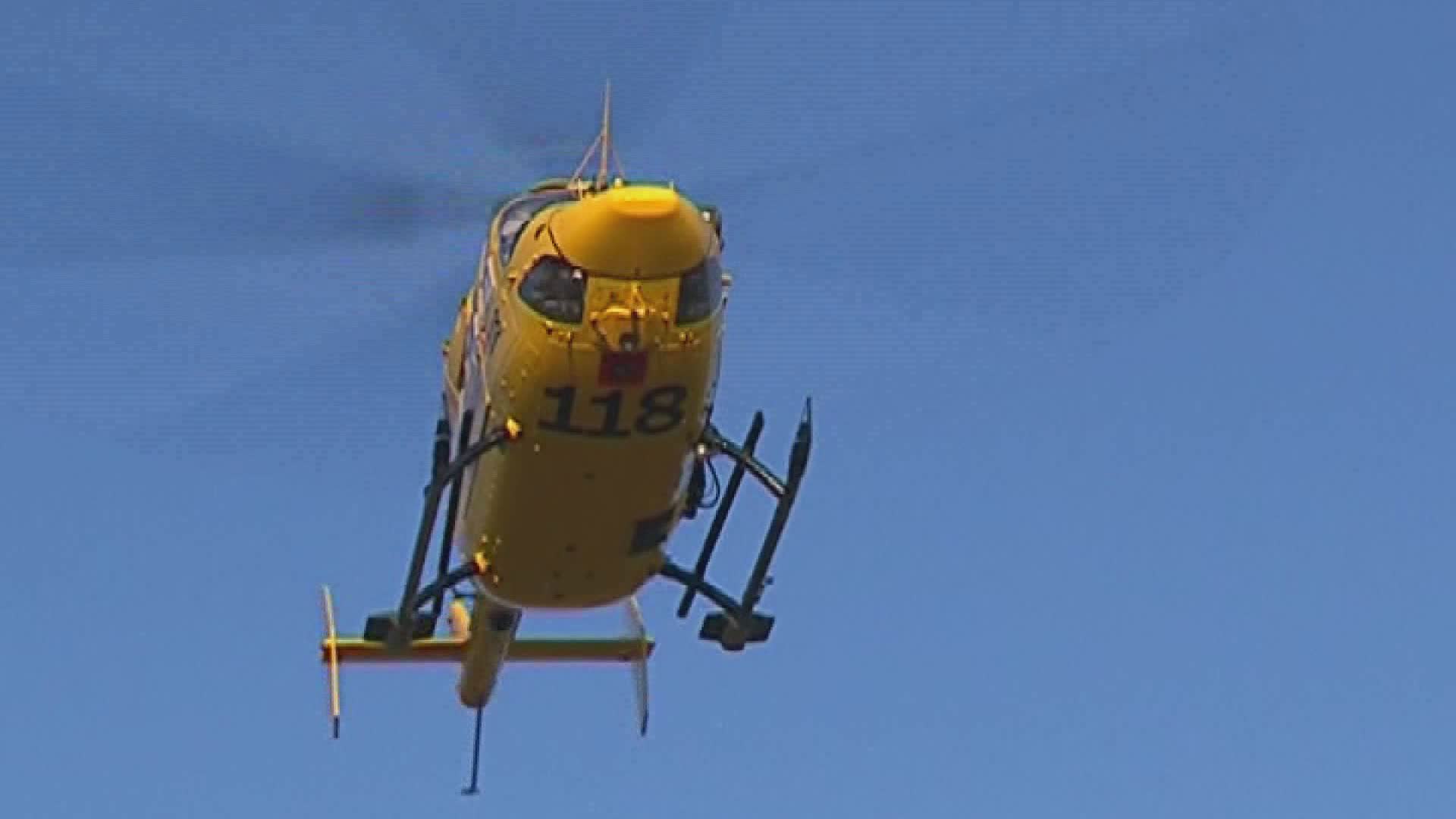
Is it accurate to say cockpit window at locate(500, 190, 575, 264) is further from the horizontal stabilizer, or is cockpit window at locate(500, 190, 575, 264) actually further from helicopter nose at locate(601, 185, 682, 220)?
the horizontal stabilizer

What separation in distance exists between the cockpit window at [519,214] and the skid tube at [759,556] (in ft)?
9.36

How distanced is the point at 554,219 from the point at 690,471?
11.7 ft

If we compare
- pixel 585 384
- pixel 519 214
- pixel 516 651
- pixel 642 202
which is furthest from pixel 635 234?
pixel 516 651

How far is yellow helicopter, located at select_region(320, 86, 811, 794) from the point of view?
33.3m

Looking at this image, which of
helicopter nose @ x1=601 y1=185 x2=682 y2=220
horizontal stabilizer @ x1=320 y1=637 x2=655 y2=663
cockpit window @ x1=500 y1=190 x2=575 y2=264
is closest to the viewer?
helicopter nose @ x1=601 y1=185 x2=682 y2=220

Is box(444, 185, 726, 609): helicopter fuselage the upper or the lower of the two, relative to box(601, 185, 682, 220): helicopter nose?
lower

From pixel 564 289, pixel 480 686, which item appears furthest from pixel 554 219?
pixel 480 686

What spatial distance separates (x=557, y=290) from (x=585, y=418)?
54.8 inches

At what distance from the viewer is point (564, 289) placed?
33.6m

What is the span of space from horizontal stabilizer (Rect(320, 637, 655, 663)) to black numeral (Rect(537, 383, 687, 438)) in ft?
23.9

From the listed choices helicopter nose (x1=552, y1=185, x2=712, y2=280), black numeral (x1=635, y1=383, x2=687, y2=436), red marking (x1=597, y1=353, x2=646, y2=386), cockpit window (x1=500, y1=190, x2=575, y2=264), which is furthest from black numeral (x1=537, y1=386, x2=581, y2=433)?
cockpit window (x1=500, y1=190, x2=575, y2=264)

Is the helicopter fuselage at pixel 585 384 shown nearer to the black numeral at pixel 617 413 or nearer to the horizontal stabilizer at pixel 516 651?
the black numeral at pixel 617 413

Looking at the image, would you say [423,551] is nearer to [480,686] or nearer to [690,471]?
[690,471]

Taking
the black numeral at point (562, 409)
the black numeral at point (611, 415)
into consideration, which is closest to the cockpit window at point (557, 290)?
the black numeral at point (562, 409)
